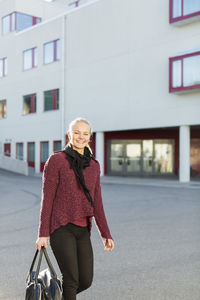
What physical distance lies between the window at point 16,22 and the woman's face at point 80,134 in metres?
32.7

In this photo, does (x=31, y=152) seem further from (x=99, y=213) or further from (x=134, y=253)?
(x=99, y=213)

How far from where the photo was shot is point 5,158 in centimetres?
3045

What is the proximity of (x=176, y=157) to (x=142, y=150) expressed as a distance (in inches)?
94.3

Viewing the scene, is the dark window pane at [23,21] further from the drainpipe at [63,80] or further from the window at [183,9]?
the window at [183,9]

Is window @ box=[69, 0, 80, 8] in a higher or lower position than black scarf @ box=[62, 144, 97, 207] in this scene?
higher

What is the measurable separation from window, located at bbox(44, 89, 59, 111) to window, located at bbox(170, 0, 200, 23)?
11100 mm

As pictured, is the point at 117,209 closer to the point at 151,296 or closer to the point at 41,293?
the point at 151,296

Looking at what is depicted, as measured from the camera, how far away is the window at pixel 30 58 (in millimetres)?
31609

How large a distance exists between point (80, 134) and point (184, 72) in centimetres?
1830

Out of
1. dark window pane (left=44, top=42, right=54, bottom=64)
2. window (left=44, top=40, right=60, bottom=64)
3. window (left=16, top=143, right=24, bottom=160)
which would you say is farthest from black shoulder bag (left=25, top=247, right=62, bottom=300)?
window (left=16, top=143, right=24, bottom=160)

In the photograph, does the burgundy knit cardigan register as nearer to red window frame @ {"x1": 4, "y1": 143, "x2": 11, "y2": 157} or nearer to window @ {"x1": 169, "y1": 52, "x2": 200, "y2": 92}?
window @ {"x1": 169, "y1": 52, "x2": 200, "y2": 92}

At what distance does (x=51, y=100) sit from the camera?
29.8 m

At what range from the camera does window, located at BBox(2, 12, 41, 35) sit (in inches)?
1336

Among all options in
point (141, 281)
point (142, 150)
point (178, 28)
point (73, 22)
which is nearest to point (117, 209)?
point (141, 281)
